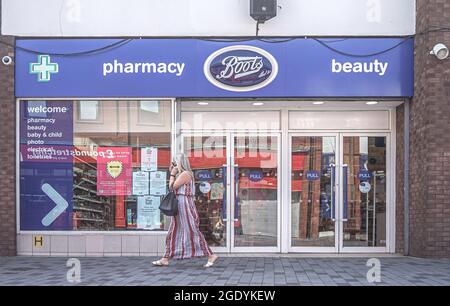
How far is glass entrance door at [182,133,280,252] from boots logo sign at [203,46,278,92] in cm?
Result: 102

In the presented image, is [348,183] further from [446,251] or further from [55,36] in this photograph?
[55,36]

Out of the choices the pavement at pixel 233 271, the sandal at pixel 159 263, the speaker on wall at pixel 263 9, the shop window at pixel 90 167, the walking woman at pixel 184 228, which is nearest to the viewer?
the pavement at pixel 233 271

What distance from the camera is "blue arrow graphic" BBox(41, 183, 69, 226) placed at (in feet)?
30.7

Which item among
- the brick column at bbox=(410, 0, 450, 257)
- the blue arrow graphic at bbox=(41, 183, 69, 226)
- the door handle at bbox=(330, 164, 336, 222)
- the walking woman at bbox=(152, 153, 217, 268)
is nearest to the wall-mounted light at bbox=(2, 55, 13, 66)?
the blue arrow graphic at bbox=(41, 183, 69, 226)

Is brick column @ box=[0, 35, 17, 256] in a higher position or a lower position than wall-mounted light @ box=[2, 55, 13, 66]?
lower

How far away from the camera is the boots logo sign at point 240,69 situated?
356 inches

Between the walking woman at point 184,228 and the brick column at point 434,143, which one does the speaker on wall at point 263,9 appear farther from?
the walking woman at point 184,228

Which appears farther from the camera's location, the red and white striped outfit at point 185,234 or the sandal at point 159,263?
the sandal at point 159,263

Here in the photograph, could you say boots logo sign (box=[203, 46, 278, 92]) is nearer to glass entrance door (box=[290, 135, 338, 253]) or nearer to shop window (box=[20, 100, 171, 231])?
shop window (box=[20, 100, 171, 231])

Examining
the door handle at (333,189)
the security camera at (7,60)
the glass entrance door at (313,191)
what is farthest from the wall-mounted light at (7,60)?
the door handle at (333,189)

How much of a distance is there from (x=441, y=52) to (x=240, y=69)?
3.18m

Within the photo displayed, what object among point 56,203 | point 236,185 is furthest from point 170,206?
point 56,203

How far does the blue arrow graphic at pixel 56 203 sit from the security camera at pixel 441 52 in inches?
257
